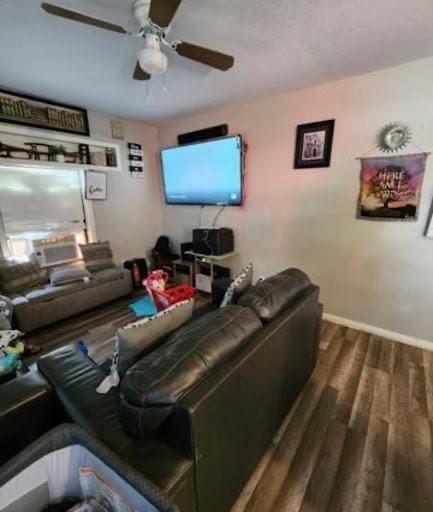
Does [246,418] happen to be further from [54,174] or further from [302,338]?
[54,174]

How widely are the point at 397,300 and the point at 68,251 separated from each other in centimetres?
375

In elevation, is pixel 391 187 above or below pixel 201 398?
above

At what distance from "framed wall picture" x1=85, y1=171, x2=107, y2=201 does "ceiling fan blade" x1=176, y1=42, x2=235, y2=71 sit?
238 cm

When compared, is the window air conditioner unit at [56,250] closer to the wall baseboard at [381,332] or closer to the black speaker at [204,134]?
the black speaker at [204,134]

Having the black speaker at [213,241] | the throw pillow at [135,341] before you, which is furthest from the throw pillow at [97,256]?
the throw pillow at [135,341]

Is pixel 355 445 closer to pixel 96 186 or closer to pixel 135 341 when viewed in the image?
pixel 135 341

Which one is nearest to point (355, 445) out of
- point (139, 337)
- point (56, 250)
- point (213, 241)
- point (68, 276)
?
point (139, 337)

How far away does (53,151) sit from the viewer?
3068mm

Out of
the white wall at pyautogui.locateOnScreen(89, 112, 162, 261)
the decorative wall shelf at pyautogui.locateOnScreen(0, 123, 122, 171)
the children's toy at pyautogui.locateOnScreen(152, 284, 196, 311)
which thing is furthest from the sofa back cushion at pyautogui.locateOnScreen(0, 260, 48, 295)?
the children's toy at pyautogui.locateOnScreen(152, 284, 196, 311)

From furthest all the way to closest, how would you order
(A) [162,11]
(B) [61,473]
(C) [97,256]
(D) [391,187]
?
(C) [97,256] < (D) [391,187] < (A) [162,11] < (B) [61,473]

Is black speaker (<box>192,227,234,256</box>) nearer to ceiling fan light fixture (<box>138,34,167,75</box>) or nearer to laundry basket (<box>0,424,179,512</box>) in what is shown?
ceiling fan light fixture (<box>138,34,167,75</box>)

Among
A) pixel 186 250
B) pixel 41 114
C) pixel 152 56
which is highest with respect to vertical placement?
pixel 41 114

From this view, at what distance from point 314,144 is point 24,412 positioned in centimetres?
301

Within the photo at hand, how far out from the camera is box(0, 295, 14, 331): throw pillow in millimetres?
2203
